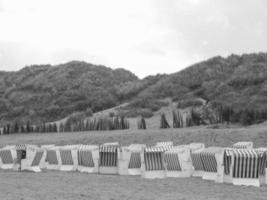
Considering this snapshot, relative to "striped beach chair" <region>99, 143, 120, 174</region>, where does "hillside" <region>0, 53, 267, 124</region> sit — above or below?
above

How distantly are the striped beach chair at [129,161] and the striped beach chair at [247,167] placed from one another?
4367 millimetres

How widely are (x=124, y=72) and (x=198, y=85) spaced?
138ft

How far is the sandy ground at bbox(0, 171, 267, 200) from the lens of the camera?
12273mm

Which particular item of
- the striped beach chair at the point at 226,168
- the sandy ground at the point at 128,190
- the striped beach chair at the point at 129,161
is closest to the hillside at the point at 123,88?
the striped beach chair at the point at 129,161

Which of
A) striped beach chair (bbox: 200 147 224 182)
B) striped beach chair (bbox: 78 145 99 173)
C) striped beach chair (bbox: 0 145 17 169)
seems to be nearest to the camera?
striped beach chair (bbox: 200 147 224 182)

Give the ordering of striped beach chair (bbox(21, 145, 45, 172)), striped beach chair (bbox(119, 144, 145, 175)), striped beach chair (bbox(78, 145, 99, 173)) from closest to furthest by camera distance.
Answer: striped beach chair (bbox(119, 144, 145, 175))
striped beach chair (bbox(78, 145, 99, 173))
striped beach chair (bbox(21, 145, 45, 172))

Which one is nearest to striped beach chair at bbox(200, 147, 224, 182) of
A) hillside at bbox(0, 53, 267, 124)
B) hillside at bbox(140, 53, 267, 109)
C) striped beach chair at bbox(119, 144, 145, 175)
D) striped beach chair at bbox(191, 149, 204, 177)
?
striped beach chair at bbox(191, 149, 204, 177)

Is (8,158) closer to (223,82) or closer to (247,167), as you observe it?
(247,167)

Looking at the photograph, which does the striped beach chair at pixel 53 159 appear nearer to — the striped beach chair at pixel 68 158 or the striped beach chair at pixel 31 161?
the striped beach chair at pixel 68 158

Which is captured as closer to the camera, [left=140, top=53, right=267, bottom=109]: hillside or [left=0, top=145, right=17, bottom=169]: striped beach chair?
[left=0, top=145, right=17, bottom=169]: striped beach chair

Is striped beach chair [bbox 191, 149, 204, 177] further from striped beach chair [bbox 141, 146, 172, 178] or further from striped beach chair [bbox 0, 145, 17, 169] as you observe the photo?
striped beach chair [bbox 0, 145, 17, 169]

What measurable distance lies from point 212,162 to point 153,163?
2.16 meters

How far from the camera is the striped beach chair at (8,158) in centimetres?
2148

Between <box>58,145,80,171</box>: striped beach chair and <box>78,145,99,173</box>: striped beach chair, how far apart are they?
0.70ft
